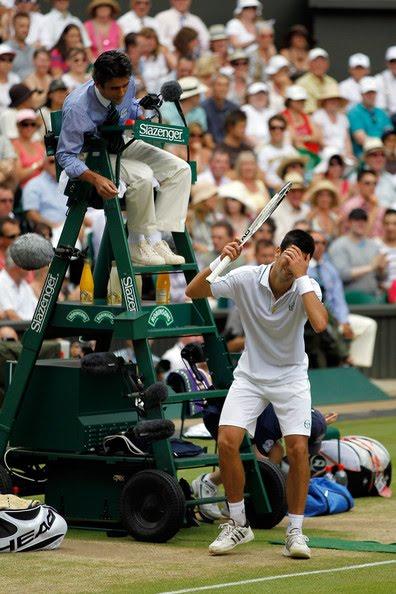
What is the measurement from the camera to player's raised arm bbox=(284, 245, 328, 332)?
875 centimetres

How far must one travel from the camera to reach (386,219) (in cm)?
1930

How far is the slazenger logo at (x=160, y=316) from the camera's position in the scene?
9.61 meters

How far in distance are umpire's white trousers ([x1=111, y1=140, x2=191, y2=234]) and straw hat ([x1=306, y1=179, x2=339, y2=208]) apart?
933 centimetres

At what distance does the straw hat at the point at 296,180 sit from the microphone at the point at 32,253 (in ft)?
30.6

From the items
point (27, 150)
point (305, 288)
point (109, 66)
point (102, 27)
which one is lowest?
point (305, 288)

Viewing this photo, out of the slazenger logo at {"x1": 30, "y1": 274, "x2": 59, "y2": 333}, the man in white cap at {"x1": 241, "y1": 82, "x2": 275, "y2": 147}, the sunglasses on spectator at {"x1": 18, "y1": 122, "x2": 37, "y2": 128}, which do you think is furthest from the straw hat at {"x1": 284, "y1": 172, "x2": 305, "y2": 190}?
the slazenger logo at {"x1": 30, "y1": 274, "x2": 59, "y2": 333}

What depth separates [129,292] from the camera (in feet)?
30.9

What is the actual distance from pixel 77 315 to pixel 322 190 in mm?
9881

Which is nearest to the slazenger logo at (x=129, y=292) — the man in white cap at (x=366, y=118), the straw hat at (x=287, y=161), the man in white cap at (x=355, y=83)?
the straw hat at (x=287, y=161)

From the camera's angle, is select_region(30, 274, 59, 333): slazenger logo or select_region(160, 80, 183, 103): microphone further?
select_region(160, 80, 183, 103): microphone

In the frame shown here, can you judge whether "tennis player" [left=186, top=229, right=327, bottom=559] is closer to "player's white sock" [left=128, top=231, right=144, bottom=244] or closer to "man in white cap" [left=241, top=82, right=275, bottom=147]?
"player's white sock" [left=128, top=231, right=144, bottom=244]

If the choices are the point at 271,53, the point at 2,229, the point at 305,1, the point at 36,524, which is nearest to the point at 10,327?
the point at 2,229

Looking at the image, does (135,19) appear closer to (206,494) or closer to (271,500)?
(206,494)

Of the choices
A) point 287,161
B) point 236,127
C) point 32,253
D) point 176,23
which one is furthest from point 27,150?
point 32,253
